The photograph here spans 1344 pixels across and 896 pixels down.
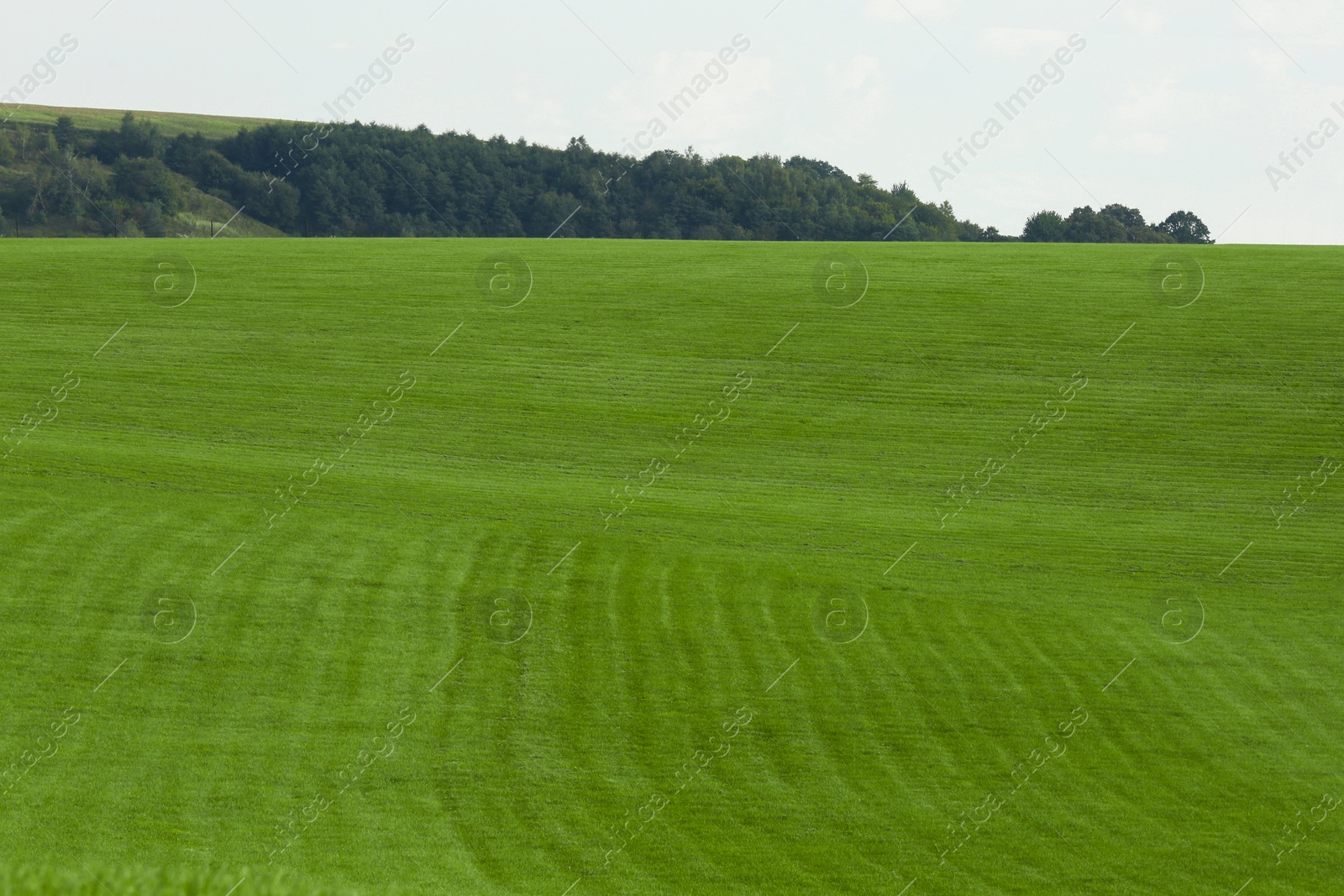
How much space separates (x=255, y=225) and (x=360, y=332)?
121ft

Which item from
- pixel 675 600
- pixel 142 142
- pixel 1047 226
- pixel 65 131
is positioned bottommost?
pixel 65 131

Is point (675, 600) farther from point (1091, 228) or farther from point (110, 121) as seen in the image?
point (110, 121)

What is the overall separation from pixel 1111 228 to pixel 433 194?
137 feet

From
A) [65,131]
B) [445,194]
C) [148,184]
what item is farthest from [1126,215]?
[65,131]

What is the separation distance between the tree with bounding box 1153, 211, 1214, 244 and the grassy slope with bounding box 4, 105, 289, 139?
62.4 m

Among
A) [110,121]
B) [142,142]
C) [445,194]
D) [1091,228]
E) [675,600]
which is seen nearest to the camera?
[675,600]

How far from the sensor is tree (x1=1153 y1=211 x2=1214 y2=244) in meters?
73.0

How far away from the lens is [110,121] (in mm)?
84438

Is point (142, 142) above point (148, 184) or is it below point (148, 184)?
above

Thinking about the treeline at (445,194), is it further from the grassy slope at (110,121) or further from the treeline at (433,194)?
the grassy slope at (110,121)

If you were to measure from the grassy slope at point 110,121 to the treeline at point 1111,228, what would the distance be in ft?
173

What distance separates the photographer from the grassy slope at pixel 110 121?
3155 inches

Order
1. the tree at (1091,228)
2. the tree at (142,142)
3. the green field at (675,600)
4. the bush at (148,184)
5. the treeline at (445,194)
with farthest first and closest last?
the tree at (1091,228)
the tree at (142,142)
the treeline at (445,194)
the bush at (148,184)
the green field at (675,600)

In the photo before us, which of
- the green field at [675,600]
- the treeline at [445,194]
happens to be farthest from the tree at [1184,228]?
the green field at [675,600]
